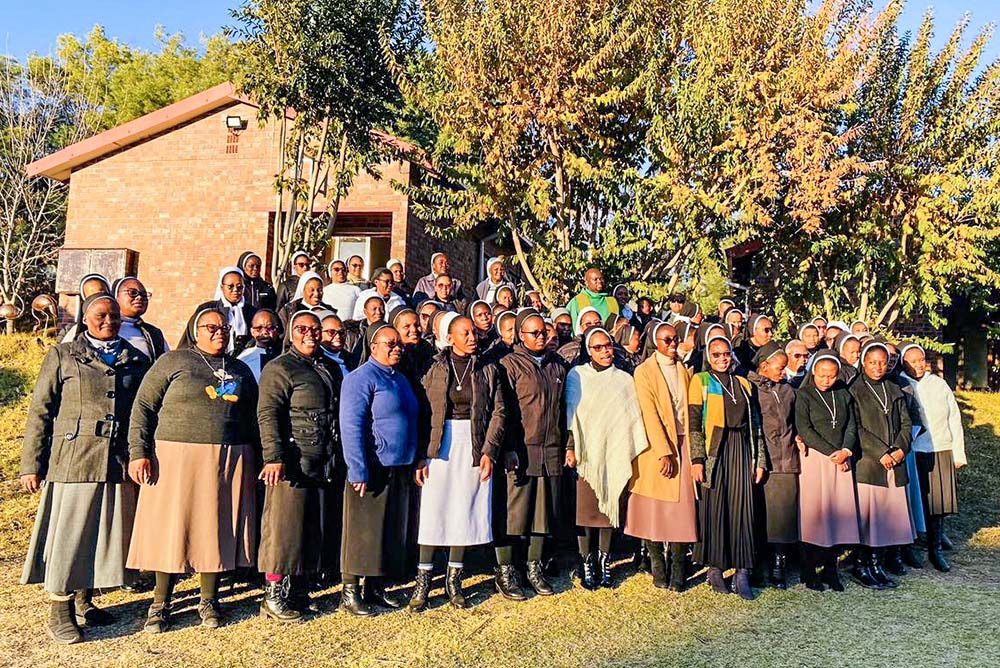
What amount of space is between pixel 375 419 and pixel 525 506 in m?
1.27

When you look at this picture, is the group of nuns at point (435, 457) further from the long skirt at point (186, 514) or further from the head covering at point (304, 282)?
the head covering at point (304, 282)

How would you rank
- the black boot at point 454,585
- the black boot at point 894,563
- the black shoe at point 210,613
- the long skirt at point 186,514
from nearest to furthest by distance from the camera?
the long skirt at point 186,514
the black shoe at point 210,613
the black boot at point 454,585
the black boot at point 894,563

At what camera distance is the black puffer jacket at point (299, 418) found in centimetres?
483

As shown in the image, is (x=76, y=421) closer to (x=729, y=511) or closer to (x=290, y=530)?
(x=290, y=530)

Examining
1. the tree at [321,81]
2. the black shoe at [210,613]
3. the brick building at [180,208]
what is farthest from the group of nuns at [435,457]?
the brick building at [180,208]

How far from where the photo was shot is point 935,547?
7.07 m

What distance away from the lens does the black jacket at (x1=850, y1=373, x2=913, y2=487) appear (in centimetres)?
634

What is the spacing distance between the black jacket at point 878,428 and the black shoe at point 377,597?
12.3 feet

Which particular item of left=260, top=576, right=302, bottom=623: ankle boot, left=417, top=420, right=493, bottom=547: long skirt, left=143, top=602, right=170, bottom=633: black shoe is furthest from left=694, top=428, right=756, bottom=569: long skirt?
left=143, top=602, right=170, bottom=633: black shoe

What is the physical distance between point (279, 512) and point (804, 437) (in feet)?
13.0

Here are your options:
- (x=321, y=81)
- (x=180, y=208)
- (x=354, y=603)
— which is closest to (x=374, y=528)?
(x=354, y=603)

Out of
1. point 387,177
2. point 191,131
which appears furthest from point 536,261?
point 191,131

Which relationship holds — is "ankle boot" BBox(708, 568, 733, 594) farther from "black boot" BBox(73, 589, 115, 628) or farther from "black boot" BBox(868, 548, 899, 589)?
"black boot" BBox(73, 589, 115, 628)

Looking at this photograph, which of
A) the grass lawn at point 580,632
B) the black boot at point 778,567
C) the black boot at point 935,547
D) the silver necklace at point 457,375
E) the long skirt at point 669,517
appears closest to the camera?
the grass lawn at point 580,632
